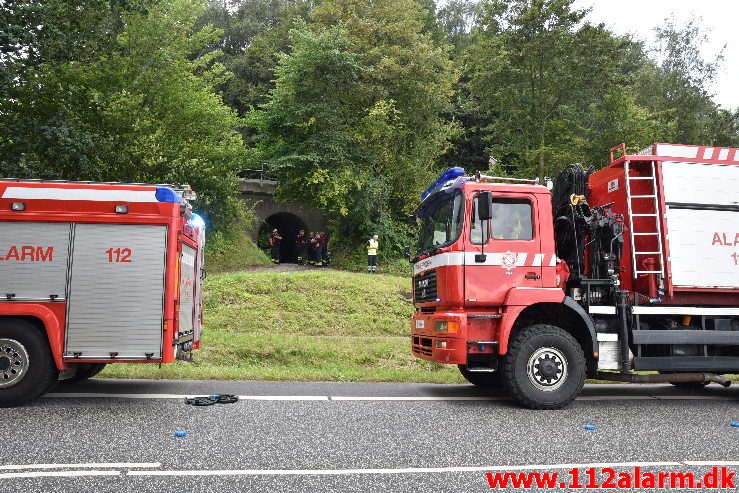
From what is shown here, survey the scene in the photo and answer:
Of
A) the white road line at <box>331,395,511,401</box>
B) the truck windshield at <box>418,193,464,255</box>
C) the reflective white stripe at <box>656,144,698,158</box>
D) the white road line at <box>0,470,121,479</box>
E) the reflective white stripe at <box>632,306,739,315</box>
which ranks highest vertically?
the reflective white stripe at <box>656,144,698,158</box>

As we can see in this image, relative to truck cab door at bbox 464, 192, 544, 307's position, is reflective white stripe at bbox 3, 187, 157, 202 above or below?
above

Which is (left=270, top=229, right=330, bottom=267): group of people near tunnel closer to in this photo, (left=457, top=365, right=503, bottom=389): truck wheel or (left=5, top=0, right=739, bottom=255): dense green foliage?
(left=5, top=0, right=739, bottom=255): dense green foliage

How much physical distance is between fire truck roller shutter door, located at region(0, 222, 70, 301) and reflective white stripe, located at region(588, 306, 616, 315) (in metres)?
6.50

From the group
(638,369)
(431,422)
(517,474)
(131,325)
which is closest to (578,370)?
(638,369)

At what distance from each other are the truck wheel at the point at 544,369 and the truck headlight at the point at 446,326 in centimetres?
75

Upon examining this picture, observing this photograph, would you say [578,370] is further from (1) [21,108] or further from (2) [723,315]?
(1) [21,108]

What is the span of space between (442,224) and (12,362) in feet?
17.9

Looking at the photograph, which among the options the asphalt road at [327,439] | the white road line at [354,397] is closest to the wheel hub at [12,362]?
the asphalt road at [327,439]

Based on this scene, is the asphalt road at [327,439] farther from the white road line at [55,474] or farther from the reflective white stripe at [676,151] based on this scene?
the reflective white stripe at [676,151]

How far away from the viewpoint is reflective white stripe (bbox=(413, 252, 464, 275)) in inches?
292

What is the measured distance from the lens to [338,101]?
95.9 feet

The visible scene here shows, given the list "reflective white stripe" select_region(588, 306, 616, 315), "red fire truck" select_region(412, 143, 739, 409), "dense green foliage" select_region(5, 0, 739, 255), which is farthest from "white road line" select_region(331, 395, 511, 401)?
"dense green foliage" select_region(5, 0, 739, 255)

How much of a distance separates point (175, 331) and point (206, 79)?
21.8 meters

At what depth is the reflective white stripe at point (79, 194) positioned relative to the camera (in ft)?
22.8
